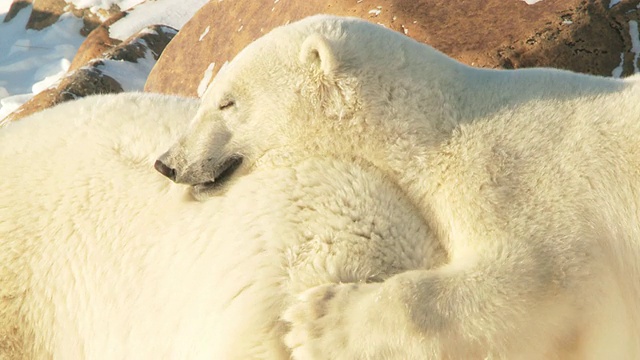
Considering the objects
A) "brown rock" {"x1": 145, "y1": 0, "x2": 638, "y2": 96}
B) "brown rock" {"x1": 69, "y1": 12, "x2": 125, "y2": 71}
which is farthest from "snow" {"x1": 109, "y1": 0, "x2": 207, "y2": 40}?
"brown rock" {"x1": 145, "y1": 0, "x2": 638, "y2": 96}

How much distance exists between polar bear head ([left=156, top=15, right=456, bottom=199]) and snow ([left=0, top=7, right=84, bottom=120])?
7803 mm

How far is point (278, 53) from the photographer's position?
317 centimetres

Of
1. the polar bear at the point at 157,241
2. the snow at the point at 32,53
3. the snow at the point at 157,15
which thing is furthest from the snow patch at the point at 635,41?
the snow at the point at 157,15

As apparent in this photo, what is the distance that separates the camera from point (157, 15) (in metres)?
12.2

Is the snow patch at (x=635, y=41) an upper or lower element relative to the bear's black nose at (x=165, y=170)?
lower

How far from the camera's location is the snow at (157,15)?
11750 mm

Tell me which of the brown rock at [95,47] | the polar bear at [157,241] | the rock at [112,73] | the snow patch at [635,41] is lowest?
the snow patch at [635,41]

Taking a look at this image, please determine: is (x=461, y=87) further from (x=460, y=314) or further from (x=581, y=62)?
(x=581, y=62)

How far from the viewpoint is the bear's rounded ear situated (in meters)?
2.93

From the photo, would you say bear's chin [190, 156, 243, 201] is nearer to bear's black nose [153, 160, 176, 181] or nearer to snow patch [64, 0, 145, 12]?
bear's black nose [153, 160, 176, 181]

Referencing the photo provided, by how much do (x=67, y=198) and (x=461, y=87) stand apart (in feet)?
4.97

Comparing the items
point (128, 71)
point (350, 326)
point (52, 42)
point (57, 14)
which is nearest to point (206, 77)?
point (128, 71)

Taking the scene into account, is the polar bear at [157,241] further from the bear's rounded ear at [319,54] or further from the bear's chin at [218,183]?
the bear's rounded ear at [319,54]

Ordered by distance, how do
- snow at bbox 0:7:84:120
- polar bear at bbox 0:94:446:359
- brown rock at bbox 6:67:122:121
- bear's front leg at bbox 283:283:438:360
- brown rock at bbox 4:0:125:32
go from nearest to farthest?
1. bear's front leg at bbox 283:283:438:360
2. polar bear at bbox 0:94:446:359
3. brown rock at bbox 6:67:122:121
4. snow at bbox 0:7:84:120
5. brown rock at bbox 4:0:125:32
